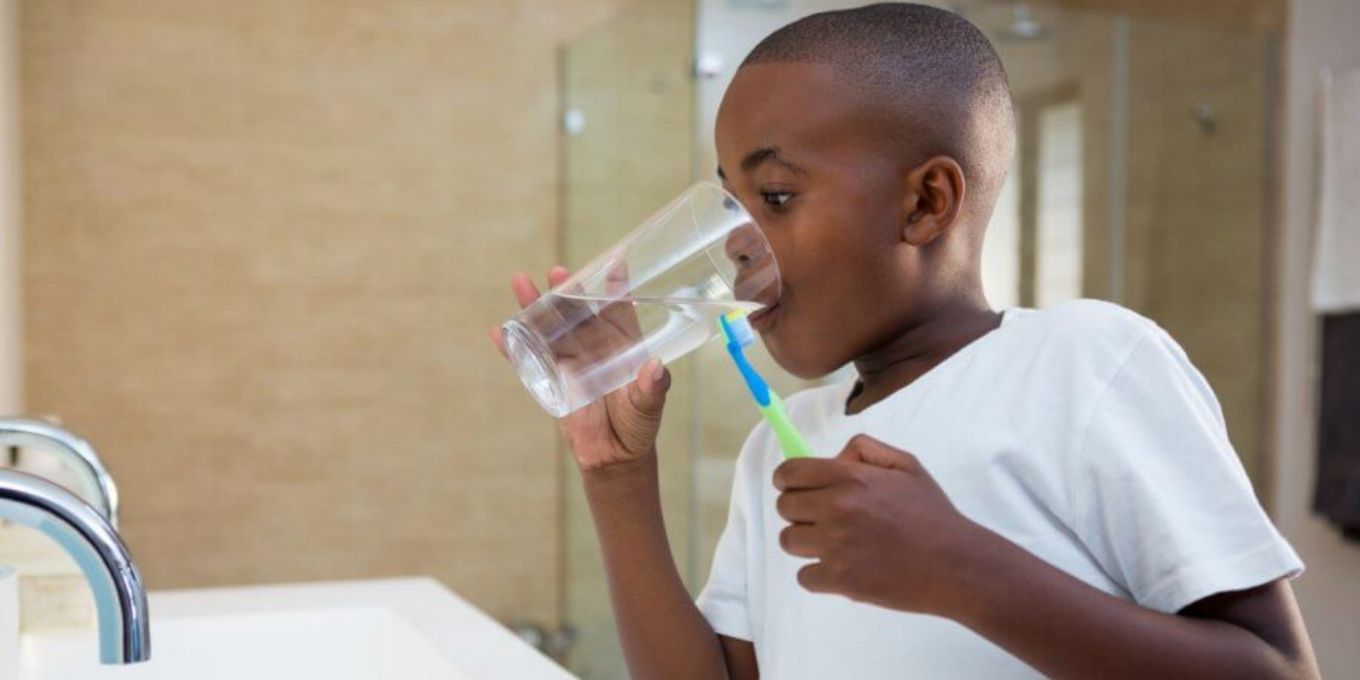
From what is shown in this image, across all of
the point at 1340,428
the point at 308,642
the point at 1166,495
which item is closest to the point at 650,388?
the point at 1166,495

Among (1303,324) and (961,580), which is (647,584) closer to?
(961,580)

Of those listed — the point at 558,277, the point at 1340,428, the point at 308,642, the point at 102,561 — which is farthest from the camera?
the point at 1340,428

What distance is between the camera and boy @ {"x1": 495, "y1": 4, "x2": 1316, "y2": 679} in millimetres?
524

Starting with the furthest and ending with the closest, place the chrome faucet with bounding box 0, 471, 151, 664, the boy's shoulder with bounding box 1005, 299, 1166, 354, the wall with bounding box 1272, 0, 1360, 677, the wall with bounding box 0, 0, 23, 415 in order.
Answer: the wall with bounding box 1272, 0, 1360, 677
the wall with bounding box 0, 0, 23, 415
the boy's shoulder with bounding box 1005, 299, 1166, 354
the chrome faucet with bounding box 0, 471, 151, 664

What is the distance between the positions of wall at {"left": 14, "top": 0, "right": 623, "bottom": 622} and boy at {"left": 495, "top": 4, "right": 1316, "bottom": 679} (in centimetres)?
159

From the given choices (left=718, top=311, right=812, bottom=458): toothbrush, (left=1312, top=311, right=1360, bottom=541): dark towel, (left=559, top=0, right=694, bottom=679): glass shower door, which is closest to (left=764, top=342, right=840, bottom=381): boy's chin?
(left=718, top=311, right=812, bottom=458): toothbrush

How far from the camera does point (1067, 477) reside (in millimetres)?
598

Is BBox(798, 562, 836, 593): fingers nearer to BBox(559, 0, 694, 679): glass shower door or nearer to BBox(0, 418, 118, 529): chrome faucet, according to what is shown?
BBox(0, 418, 118, 529): chrome faucet

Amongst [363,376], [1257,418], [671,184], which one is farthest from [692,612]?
[1257,418]

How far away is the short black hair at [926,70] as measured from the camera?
67 centimetres

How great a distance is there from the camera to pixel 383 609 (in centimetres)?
119

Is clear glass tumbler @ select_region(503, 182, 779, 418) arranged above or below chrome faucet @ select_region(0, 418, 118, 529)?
above

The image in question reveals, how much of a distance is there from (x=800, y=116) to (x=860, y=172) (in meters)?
0.04

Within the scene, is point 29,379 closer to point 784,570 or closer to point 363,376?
point 363,376
